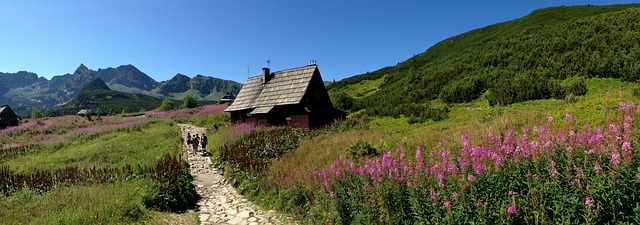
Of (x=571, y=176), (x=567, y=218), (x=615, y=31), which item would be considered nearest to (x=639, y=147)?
(x=571, y=176)

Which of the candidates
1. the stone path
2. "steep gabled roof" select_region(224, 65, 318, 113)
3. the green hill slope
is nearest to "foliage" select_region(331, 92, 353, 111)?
the green hill slope

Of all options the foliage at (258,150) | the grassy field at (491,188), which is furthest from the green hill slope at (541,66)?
the grassy field at (491,188)

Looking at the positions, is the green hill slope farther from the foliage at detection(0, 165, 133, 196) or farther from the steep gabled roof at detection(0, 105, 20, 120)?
the steep gabled roof at detection(0, 105, 20, 120)

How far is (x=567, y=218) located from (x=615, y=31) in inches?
1105

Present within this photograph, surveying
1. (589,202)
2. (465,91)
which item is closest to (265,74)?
(465,91)

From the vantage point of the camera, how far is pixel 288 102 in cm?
2734

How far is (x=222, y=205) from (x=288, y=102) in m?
17.8

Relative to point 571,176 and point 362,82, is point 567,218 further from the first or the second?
point 362,82

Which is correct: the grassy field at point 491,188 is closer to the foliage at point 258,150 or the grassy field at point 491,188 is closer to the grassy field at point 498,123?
the grassy field at point 498,123

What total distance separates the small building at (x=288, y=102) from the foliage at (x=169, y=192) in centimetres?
1466

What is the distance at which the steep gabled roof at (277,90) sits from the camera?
28.1 m

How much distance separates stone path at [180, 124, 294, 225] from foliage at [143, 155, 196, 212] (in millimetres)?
499

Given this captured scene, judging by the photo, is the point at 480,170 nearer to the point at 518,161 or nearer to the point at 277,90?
the point at 518,161

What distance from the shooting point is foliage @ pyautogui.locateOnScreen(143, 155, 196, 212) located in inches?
356
